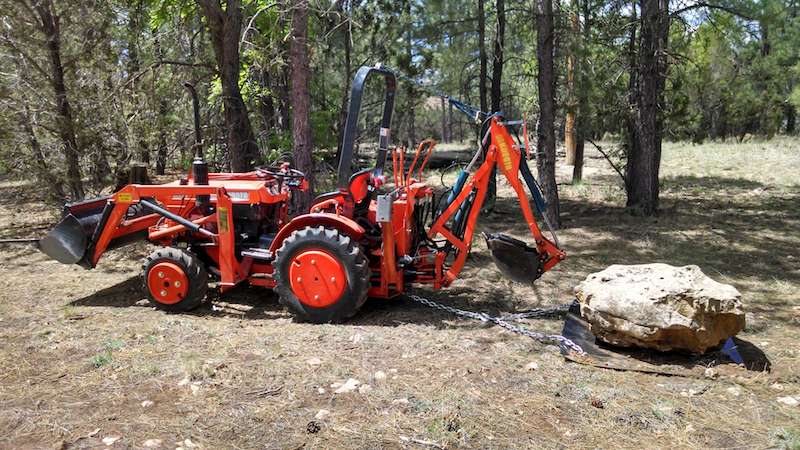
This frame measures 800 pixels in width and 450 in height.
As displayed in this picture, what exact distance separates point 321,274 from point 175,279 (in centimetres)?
160

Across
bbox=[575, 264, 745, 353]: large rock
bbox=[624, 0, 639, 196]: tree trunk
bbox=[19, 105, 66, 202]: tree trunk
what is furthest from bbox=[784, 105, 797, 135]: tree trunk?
bbox=[19, 105, 66, 202]: tree trunk

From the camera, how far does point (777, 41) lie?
3122cm

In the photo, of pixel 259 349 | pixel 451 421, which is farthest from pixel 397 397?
pixel 259 349

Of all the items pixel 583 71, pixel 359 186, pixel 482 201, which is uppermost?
pixel 583 71

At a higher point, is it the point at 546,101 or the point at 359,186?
the point at 546,101

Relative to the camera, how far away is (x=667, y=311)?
4.68 meters

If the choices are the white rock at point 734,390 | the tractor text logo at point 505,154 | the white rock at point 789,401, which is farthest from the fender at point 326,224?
the white rock at point 789,401

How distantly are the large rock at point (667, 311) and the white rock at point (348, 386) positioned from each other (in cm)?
203

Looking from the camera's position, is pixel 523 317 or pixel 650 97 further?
pixel 650 97

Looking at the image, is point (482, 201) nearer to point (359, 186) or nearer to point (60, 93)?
point (359, 186)

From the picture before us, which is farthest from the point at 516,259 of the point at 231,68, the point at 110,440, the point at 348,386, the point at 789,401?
the point at 231,68

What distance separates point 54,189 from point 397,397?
30.4 feet

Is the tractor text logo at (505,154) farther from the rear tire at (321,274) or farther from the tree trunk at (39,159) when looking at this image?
the tree trunk at (39,159)

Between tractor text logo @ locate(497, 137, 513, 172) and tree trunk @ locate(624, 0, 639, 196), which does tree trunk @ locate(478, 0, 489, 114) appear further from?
tractor text logo @ locate(497, 137, 513, 172)
